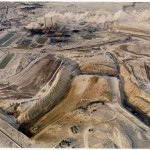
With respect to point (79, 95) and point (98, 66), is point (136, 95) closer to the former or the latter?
point (79, 95)

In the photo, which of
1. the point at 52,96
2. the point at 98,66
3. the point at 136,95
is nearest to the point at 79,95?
the point at 52,96

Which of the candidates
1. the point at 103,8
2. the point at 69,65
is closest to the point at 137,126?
the point at 69,65

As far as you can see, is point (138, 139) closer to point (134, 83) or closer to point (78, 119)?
point (78, 119)

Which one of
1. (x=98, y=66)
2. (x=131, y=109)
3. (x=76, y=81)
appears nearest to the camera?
(x=131, y=109)

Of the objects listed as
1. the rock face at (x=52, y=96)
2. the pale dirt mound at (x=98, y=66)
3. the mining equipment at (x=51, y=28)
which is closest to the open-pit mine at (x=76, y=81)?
the rock face at (x=52, y=96)

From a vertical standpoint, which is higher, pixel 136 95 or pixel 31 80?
pixel 31 80

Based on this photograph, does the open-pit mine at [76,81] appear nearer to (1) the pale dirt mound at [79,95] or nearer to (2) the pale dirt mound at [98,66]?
(1) the pale dirt mound at [79,95]

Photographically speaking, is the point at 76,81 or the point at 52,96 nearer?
the point at 52,96

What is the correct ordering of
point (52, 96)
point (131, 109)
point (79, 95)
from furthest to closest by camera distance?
point (79, 95), point (52, 96), point (131, 109)
